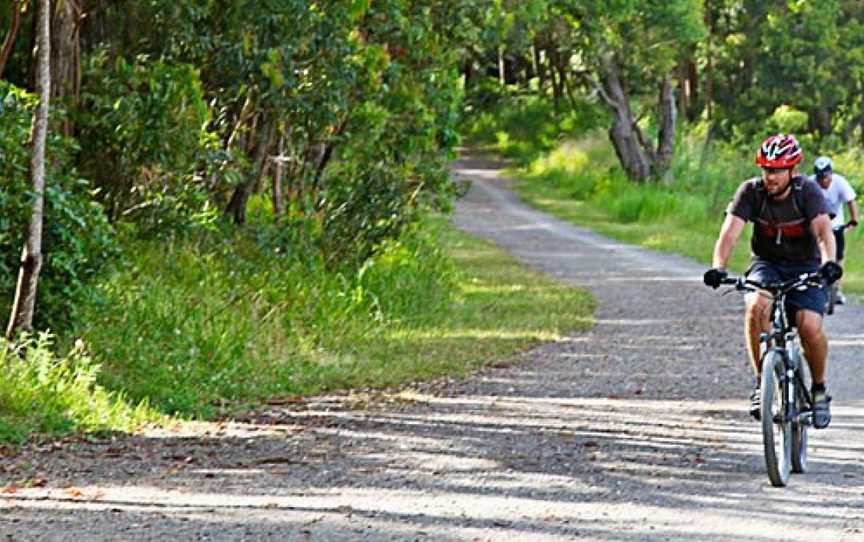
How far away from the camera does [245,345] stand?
1484 cm

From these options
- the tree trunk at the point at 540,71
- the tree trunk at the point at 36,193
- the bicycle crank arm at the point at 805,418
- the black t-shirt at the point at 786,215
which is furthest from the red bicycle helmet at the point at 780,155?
the tree trunk at the point at 540,71

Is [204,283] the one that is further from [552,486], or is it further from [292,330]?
[552,486]

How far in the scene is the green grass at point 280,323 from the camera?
13.6 meters

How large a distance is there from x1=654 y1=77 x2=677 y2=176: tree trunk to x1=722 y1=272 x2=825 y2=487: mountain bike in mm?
31439

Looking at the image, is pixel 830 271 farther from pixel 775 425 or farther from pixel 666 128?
pixel 666 128

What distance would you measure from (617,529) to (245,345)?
22.5 feet

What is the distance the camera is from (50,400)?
38.5ft

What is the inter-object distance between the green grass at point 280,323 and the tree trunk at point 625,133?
19.1 meters

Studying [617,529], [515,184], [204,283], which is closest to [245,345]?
[204,283]

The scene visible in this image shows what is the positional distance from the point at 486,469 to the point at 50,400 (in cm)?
302

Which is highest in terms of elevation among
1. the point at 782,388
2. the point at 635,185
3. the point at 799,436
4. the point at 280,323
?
the point at 782,388

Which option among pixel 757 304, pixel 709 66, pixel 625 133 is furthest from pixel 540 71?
pixel 757 304

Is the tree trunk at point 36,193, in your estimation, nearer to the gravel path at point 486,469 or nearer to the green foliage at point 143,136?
the gravel path at point 486,469

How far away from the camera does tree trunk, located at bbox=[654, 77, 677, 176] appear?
136ft
